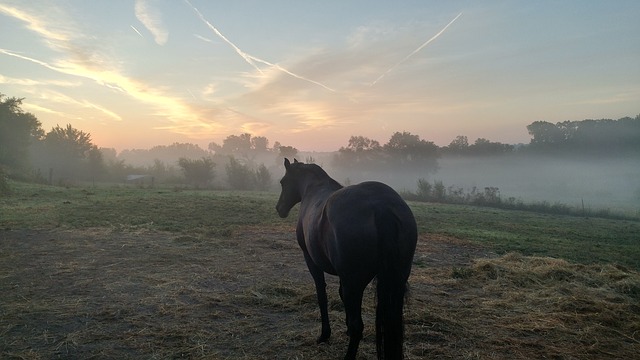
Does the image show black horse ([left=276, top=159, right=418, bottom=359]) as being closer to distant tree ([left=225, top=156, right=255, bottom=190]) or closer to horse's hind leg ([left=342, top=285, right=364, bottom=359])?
horse's hind leg ([left=342, top=285, right=364, bottom=359])

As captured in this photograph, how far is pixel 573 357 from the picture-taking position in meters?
4.21

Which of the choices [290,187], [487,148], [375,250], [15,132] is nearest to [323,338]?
[375,250]

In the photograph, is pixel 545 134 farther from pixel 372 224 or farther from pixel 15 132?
pixel 15 132

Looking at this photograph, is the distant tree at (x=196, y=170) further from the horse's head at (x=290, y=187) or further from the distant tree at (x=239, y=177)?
the horse's head at (x=290, y=187)

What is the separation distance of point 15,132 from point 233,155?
115ft

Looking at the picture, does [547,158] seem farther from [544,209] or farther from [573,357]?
[573,357]

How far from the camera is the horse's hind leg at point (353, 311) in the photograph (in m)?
3.62

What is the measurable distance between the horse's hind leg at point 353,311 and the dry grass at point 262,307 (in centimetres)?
44

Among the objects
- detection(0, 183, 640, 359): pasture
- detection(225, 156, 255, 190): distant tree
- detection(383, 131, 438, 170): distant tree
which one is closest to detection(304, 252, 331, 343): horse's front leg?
detection(0, 183, 640, 359): pasture

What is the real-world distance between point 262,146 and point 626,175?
90.9 meters

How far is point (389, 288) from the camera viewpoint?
3.50m

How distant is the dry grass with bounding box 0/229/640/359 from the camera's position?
436 centimetres

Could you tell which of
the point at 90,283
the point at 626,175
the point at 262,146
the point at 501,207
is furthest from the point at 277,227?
the point at 262,146

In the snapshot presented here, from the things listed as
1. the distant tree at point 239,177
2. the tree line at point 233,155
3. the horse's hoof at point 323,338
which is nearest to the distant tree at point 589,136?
the tree line at point 233,155
